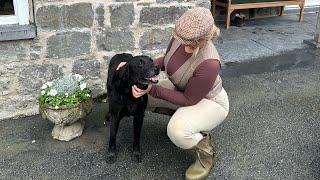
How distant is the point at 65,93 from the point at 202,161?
1299 mm

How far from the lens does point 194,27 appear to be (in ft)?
8.94

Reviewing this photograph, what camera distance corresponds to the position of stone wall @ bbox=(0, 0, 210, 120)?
3.73 meters

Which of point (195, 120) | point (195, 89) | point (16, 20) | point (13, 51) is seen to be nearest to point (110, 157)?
point (195, 120)

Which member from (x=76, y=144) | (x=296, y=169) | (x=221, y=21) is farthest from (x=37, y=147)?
(x=221, y=21)

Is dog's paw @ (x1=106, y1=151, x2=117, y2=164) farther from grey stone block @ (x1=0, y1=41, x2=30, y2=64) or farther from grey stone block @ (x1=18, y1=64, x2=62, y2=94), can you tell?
grey stone block @ (x1=0, y1=41, x2=30, y2=64)

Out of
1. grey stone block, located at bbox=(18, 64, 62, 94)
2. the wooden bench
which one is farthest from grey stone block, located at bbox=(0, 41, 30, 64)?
the wooden bench

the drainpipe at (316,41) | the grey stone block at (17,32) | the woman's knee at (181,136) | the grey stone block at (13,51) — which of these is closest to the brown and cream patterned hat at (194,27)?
the woman's knee at (181,136)

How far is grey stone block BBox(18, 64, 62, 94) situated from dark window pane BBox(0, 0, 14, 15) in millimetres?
534

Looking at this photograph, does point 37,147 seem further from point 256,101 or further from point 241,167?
point 256,101

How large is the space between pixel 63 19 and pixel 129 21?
650mm

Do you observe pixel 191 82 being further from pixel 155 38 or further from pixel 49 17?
pixel 49 17

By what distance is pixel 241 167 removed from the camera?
328 cm

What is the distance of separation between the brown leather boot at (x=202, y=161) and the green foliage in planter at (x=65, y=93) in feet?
3.72

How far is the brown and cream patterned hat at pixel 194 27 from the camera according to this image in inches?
107
